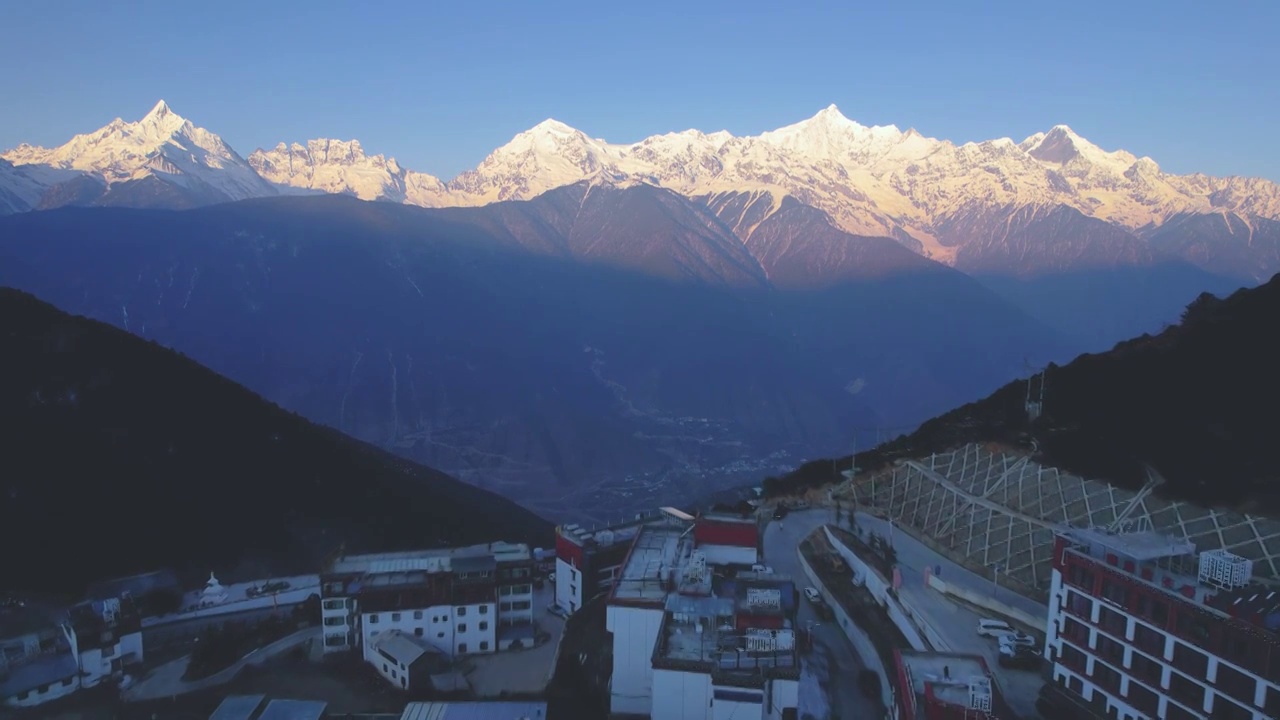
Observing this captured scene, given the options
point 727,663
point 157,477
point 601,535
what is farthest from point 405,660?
point 157,477

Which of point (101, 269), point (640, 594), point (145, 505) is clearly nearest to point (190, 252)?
point (101, 269)

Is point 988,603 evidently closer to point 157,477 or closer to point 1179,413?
point 1179,413

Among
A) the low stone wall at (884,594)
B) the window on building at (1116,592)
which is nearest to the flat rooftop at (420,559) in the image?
the low stone wall at (884,594)

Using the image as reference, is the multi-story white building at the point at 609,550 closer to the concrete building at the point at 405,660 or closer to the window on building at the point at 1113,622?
the concrete building at the point at 405,660

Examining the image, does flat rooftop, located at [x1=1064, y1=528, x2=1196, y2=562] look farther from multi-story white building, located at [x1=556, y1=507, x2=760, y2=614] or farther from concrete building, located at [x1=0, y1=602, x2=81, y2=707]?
concrete building, located at [x1=0, y1=602, x2=81, y2=707]

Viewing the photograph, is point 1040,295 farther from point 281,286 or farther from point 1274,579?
point 1274,579

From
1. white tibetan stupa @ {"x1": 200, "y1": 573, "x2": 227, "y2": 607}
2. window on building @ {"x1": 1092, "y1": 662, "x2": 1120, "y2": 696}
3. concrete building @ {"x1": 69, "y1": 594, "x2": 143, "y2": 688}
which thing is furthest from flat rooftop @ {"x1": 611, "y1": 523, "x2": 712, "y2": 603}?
white tibetan stupa @ {"x1": 200, "y1": 573, "x2": 227, "y2": 607}
